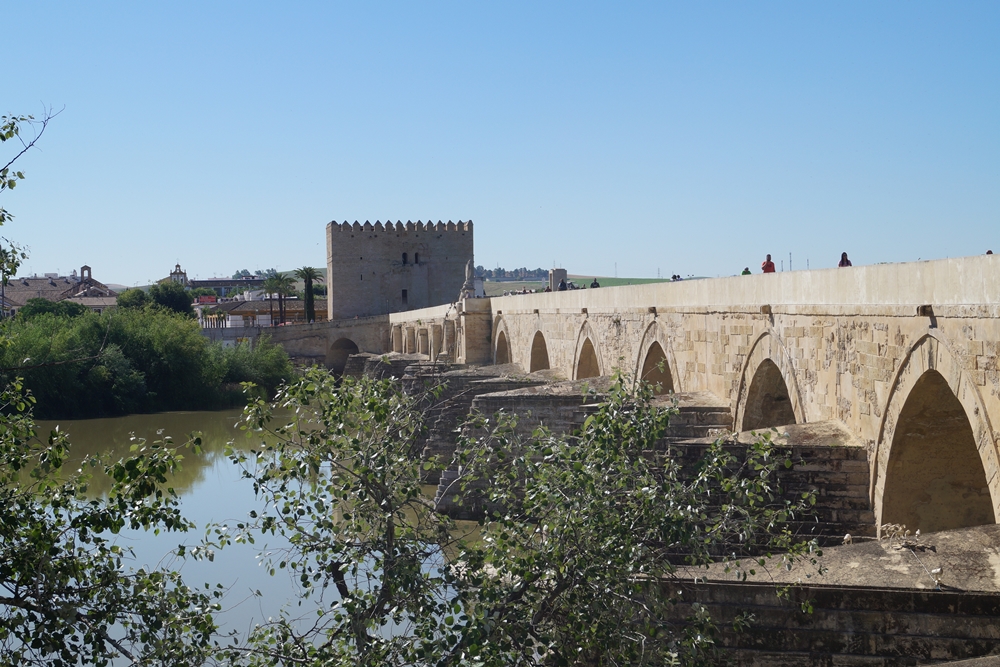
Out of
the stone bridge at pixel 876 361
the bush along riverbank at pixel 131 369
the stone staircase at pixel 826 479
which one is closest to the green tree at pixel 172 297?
the bush along riverbank at pixel 131 369

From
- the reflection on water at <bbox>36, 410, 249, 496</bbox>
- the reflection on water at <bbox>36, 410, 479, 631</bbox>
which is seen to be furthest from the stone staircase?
the reflection on water at <bbox>36, 410, 249, 496</bbox>

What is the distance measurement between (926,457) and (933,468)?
10 cm

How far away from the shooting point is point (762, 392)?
8.16 metres

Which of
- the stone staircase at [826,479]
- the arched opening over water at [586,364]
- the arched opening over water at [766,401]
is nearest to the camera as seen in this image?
the stone staircase at [826,479]

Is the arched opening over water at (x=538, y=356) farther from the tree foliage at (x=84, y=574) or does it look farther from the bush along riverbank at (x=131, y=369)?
the tree foliage at (x=84, y=574)

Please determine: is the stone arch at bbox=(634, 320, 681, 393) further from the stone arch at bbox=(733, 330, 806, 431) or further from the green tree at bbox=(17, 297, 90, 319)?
the green tree at bbox=(17, 297, 90, 319)

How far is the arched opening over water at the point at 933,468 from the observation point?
17.7 ft

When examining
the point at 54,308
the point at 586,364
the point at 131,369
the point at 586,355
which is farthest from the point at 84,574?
the point at 54,308

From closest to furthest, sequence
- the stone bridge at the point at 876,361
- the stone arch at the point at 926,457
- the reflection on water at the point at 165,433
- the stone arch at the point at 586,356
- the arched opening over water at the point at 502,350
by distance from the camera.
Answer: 1. the stone bridge at the point at 876,361
2. the stone arch at the point at 926,457
3. the stone arch at the point at 586,356
4. the reflection on water at the point at 165,433
5. the arched opening over water at the point at 502,350

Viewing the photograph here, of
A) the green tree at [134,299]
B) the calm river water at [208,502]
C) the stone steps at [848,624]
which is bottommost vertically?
the calm river water at [208,502]

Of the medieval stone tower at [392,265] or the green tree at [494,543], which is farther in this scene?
the medieval stone tower at [392,265]

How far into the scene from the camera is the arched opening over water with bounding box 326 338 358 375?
3531 centimetres

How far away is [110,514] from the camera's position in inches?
139

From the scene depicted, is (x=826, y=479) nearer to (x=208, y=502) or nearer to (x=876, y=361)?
(x=876, y=361)
